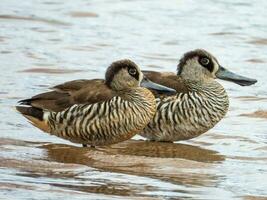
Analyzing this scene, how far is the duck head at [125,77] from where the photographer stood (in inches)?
493

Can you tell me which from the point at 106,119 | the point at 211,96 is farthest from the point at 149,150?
the point at 211,96

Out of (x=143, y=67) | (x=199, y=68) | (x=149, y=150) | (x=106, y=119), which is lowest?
(x=143, y=67)

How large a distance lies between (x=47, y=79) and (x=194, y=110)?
4119mm

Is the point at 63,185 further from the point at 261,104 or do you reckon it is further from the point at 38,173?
the point at 261,104

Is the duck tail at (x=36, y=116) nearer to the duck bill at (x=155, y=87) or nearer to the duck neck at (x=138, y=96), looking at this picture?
the duck neck at (x=138, y=96)

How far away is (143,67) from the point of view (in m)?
17.7

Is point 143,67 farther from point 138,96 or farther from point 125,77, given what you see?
point 138,96

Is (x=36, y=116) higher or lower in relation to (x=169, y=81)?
lower

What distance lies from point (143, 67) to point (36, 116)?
5271 mm

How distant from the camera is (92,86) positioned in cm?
1256

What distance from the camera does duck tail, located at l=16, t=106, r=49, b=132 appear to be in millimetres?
12594

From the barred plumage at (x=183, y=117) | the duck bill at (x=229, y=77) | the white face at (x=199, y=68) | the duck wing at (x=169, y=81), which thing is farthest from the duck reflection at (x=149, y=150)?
the duck bill at (x=229, y=77)

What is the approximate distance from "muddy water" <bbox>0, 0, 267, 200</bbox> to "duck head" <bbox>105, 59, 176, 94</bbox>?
67 centimetres

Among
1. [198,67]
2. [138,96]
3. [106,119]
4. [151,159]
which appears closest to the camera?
[151,159]
